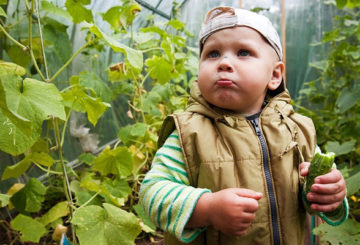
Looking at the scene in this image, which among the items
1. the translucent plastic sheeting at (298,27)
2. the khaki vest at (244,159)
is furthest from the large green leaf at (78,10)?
the translucent plastic sheeting at (298,27)

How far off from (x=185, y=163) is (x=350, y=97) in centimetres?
146

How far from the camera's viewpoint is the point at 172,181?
701 mm

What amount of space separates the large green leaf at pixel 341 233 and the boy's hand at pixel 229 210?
0.68 metres

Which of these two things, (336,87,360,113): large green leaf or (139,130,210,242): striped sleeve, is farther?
(336,87,360,113): large green leaf

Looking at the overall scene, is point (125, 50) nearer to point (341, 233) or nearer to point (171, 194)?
point (171, 194)

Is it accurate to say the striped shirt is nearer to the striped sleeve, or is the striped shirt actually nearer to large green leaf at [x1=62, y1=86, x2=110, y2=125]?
the striped sleeve

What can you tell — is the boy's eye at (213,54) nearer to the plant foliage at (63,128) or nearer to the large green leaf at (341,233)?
the plant foliage at (63,128)

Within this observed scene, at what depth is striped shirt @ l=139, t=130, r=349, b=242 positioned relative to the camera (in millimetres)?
624

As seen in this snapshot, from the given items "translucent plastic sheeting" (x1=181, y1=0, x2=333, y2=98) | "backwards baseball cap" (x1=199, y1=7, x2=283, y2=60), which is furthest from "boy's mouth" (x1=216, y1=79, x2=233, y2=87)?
"translucent plastic sheeting" (x1=181, y1=0, x2=333, y2=98)

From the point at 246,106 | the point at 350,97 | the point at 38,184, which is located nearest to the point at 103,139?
the point at 38,184

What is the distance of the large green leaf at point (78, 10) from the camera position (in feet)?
3.33

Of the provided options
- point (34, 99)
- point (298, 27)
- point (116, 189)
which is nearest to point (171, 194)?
point (34, 99)

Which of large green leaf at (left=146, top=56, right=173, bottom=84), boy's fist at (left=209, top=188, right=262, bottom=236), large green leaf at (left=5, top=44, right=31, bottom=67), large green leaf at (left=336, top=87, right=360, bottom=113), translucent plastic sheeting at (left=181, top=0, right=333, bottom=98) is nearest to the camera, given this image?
boy's fist at (left=209, top=188, right=262, bottom=236)

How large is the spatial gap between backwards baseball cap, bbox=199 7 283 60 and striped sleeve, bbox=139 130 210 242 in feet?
0.90
